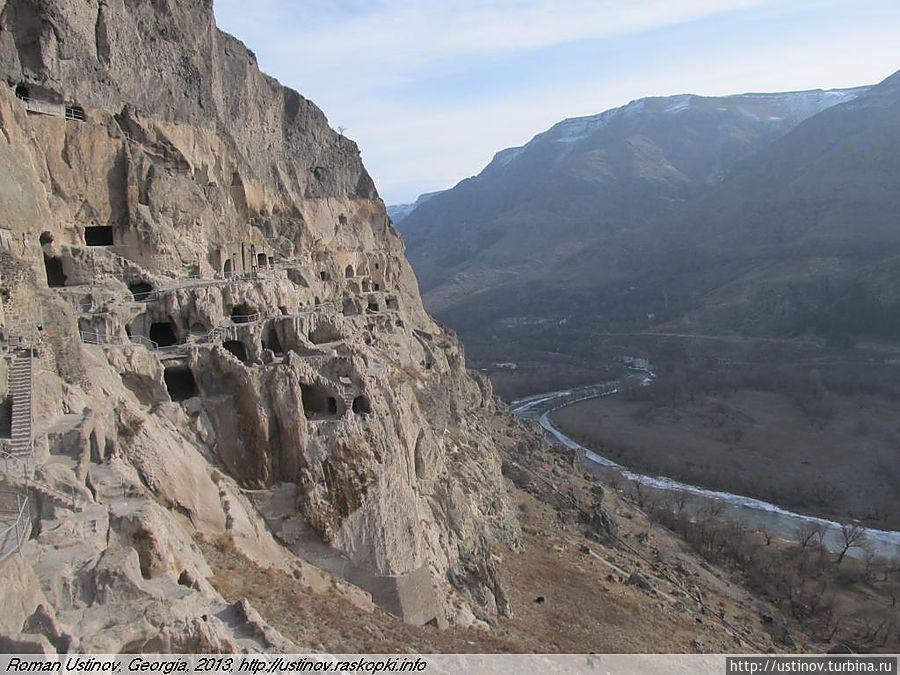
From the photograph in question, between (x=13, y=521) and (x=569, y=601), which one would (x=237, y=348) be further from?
(x=569, y=601)

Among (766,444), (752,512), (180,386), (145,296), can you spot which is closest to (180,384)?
(180,386)

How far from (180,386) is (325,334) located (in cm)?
620

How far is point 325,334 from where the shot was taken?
84.1ft

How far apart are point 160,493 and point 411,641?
21.3 ft

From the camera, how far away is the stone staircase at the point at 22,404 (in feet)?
41.4

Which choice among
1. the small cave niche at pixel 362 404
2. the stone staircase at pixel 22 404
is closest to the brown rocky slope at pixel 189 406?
the stone staircase at pixel 22 404

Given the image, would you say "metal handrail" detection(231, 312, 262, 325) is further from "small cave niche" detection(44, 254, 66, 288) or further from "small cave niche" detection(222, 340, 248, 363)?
"small cave niche" detection(44, 254, 66, 288)

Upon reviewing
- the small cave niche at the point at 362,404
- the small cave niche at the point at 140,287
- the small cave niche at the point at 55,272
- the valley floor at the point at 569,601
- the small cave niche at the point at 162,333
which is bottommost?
the valley floor at the point at 569,601

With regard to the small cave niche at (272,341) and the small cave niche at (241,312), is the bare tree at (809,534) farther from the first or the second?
the small cave niche at (241,312)

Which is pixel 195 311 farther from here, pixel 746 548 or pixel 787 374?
pixel 787 374

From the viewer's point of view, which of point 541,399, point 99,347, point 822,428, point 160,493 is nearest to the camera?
point 160,493

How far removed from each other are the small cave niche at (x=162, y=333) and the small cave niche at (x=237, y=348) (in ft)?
8.17

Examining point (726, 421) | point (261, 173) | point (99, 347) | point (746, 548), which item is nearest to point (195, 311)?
point (99, 347)

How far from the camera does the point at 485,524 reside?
2944cm
